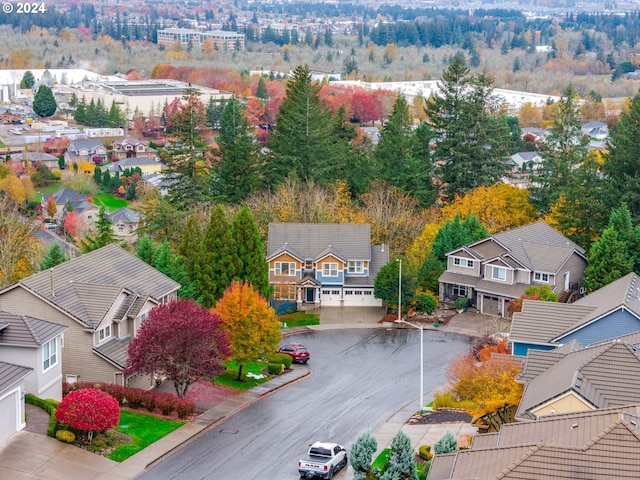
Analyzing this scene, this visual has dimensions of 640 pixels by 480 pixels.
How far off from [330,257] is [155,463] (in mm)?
28601

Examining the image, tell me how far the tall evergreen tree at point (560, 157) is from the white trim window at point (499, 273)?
43.8ft

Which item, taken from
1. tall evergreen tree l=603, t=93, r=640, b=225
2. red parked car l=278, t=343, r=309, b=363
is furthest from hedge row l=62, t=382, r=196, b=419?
tall evergreen tree l=603, t=93, r=640, b=225

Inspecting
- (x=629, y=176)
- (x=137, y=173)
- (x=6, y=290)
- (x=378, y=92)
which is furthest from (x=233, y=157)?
(x=378, y=92)

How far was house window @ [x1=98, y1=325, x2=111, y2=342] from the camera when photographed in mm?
48456

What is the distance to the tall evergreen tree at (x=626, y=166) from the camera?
7144cm

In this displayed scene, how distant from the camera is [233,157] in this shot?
8506cm

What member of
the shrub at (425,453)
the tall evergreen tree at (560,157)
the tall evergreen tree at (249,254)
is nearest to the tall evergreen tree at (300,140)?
the tall evergreen tree at (560,157)

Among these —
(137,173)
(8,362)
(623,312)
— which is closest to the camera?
(8,362)

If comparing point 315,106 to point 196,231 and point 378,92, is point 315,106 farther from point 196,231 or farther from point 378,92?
point 378,92

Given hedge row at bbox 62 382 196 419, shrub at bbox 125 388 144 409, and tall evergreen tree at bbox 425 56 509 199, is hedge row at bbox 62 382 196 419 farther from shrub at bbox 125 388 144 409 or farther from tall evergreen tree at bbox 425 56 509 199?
tall evergreen tree at bbox 425 56 509 199

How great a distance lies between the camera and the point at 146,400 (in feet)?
150

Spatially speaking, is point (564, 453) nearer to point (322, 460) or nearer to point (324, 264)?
point (322, 460)

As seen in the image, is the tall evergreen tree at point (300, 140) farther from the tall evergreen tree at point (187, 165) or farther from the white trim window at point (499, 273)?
the white trim window at point (499, 273)

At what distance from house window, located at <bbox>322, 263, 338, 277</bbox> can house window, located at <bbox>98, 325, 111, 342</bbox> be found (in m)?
20.9
